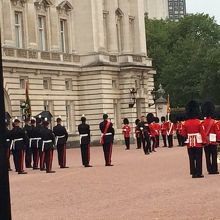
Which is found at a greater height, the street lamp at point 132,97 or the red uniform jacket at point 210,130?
the street lamp at point 132,97

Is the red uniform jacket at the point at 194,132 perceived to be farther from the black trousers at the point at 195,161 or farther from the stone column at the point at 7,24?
the stone column at the point at 7,24

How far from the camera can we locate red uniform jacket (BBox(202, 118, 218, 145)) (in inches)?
770

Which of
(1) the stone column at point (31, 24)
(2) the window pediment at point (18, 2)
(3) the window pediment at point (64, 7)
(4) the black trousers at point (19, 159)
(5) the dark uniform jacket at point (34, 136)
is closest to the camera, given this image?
(4) the black trousers at point (19, 159)

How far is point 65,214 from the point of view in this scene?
479 inches

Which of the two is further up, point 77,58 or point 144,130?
point 77,58

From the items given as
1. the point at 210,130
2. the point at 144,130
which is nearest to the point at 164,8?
the point at 144,130

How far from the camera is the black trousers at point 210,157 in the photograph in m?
20.0

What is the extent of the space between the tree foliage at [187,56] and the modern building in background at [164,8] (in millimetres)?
33586

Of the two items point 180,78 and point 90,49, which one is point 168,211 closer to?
point 90,49

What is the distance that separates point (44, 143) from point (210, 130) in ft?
24.8

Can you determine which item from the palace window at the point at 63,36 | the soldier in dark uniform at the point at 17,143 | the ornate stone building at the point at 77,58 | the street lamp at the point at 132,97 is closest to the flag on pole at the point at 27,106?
the ornate stone building at the point at 77,58

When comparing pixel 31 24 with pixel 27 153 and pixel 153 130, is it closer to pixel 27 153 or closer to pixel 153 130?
pixel 153 130

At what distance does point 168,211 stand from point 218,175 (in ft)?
26.4

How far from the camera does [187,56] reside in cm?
8344
